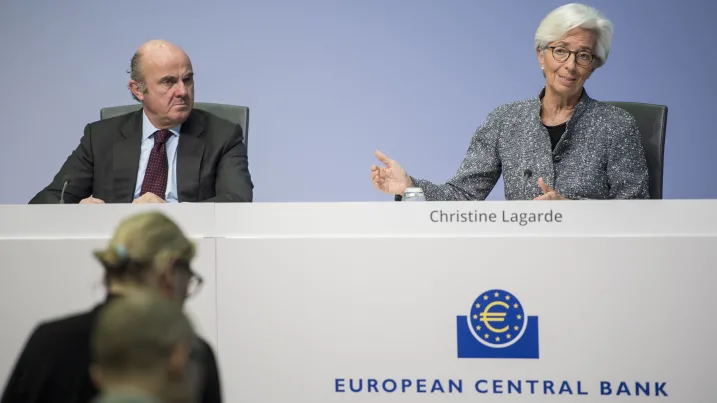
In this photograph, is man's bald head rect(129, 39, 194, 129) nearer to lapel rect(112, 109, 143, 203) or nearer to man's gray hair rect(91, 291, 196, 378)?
lapel rect(112, 109, 143, 203)

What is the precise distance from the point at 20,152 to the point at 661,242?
3.42 m

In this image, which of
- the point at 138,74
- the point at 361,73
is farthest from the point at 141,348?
the point at 361,73

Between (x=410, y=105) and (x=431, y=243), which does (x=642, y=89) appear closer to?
(x=410, y=105)

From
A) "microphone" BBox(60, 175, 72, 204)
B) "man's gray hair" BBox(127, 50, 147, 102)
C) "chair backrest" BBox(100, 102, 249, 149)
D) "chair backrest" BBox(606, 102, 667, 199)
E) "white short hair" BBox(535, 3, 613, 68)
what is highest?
"white short hair" BBox(535, 3, 613, 68)

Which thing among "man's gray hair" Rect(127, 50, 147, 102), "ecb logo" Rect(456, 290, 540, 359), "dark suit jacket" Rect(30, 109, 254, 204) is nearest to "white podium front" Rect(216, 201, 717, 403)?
"ecb logo" Rect(456, 290, 540, 359)

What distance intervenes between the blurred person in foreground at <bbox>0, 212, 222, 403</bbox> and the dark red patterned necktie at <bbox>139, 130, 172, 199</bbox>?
199 cm

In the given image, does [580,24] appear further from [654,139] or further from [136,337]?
[136,337]

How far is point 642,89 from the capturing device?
404cm

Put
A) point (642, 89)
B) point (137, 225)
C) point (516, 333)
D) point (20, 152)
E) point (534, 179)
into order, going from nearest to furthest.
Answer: point (137, 225) → point (516, 333) → point (534, 179) → point (642, 89) → point (20, 152)

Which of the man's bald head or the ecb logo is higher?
the man's bald head

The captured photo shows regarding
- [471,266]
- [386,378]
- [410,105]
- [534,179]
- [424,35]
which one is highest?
[424,35]

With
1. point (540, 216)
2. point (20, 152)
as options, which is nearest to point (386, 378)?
point (540, 216)

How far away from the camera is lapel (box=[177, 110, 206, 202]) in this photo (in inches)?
114

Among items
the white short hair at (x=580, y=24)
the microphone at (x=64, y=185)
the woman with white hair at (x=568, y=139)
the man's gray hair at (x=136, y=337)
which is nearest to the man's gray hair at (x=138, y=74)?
the microphone at (x=64, y=185)
